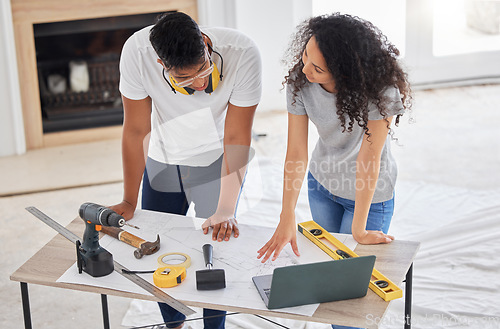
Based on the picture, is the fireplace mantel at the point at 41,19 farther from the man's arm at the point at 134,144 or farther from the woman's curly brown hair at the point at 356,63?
the woman's curly brown hair at the point at 356,63

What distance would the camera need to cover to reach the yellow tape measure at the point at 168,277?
1.77m

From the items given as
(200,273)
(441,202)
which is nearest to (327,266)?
(200,273)

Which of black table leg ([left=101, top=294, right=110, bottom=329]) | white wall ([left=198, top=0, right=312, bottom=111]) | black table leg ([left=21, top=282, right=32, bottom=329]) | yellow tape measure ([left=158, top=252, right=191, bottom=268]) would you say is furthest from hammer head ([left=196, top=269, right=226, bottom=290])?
white wall ([left=198, top=0, right=312, bottom=111])

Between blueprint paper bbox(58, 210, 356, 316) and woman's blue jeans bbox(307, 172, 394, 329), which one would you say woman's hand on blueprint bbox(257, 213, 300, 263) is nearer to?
blueprint paper bbox(58, 210, 356, 316)

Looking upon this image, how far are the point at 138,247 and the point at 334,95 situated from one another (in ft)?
2.36

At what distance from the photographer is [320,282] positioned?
5.40 ft

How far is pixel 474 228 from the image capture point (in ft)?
10.3

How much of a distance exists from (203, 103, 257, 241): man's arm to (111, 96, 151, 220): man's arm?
0.89ft

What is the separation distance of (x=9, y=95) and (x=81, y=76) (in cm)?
50

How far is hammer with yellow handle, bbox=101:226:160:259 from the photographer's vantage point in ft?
→ 6.38

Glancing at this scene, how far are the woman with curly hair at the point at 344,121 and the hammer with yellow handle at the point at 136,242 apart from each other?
32 centimetres

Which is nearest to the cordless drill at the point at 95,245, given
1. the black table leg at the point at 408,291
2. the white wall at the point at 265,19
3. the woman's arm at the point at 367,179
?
the woman's arm at the point at 367,179

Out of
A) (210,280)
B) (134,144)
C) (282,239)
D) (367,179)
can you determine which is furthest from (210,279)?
(134,144)

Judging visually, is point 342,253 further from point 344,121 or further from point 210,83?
point 210,83
